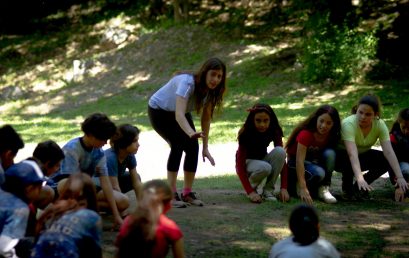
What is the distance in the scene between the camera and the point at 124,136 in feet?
18.7

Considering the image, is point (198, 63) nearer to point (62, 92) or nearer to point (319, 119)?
point (62, 92)

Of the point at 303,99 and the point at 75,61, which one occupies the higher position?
the point at 75,61

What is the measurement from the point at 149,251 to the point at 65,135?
1240 centimetres

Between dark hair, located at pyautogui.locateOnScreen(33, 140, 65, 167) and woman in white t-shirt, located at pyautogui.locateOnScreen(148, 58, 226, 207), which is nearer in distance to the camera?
dark hair, located at pyautogui.locateOnScreen(33, 140, 65, 167)

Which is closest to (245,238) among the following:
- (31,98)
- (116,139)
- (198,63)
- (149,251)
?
(116,139)

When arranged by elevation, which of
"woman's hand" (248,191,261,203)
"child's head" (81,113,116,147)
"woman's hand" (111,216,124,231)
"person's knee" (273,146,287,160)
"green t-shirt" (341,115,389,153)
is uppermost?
"child's head" (81,113,116,147)

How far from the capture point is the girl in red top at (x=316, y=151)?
6395 millimetres

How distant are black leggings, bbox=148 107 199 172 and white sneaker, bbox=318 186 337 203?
4.28 ft

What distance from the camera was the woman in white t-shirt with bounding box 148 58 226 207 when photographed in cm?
623

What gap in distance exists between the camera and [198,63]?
2352cm

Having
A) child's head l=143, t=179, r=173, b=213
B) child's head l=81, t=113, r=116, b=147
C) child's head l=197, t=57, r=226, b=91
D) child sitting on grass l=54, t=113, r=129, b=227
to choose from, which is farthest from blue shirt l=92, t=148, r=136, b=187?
child's head l=143, t=179, r=173, b=213

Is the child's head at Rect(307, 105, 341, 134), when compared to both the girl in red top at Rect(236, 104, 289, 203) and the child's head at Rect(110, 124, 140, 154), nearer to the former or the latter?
the girl in red top at Rect(236, 104, 289, 203)

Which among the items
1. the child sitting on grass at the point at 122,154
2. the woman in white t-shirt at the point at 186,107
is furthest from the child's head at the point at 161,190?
the woman in white t-shirt at the point at 186,107

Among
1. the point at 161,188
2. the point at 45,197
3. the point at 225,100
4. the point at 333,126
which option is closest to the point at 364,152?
the point at 333,126
